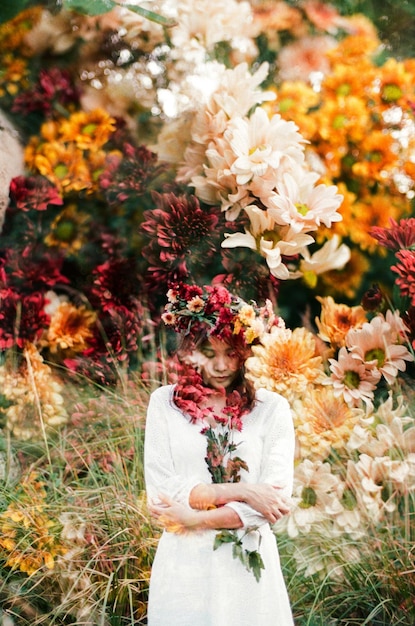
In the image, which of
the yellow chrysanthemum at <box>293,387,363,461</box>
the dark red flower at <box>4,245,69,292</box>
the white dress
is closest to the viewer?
the white dress

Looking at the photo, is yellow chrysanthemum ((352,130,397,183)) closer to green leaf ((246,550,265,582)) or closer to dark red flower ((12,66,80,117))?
dark red flower ((12,66,80,117))

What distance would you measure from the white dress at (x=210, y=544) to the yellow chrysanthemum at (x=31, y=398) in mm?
174

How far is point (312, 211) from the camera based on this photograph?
109cm

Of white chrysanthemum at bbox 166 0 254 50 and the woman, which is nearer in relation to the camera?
the woman

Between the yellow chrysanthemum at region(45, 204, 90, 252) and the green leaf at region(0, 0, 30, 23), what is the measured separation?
0.34 meters

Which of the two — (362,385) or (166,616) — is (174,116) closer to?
(362,385)

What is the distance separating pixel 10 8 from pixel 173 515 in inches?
33.8

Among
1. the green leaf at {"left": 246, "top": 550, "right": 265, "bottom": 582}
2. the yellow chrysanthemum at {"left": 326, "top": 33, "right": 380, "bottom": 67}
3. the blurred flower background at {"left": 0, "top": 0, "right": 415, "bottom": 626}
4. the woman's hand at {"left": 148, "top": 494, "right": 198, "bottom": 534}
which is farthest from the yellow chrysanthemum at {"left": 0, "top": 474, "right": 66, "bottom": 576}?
the yellow chrysanthemum at {"left": 326, "top": 33, "right": 380, "bottom": 67}

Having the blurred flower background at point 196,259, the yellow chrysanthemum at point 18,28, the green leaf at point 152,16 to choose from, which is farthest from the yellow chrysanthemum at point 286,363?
the yellow chrysanthemum at point 18,28

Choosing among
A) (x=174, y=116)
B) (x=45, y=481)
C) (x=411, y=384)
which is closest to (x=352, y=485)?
(x=411, y=384)

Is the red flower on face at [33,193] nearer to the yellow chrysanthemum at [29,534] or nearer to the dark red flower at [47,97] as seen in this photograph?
the dark red flower at [47,97]

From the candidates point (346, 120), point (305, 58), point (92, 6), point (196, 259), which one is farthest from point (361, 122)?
point (92, 6)

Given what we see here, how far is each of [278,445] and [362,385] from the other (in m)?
0.17

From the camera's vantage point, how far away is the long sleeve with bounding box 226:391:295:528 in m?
0.95
